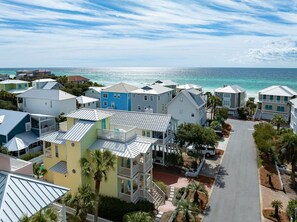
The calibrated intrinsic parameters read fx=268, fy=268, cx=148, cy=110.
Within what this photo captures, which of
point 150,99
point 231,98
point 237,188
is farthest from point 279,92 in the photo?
point 237,188

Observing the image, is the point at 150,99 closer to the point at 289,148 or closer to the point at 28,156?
the point at 28,156

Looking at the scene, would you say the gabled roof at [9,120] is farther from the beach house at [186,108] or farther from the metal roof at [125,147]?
the beach house at [186,108]

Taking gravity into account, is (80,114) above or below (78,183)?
above

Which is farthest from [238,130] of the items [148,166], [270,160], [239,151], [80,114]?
[80,114]

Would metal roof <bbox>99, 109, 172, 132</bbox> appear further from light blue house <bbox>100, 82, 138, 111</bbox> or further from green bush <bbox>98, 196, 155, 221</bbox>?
light blue house <bbox>100, 82, 138, 111</bbox>

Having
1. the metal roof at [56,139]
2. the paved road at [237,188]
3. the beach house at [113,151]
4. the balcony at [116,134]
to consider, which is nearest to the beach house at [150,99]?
the paved road at [237,188]

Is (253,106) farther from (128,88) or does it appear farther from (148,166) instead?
(148,166)
